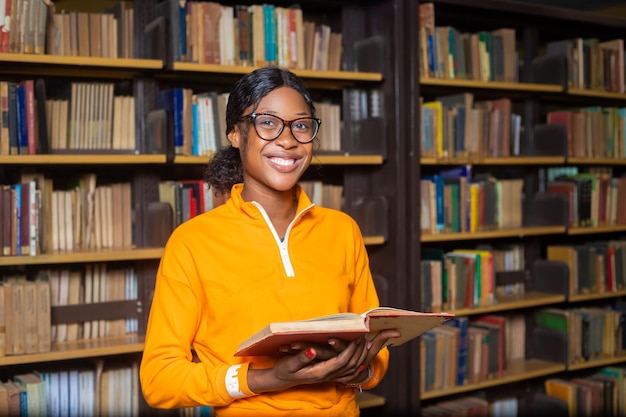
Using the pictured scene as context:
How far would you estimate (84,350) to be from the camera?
2.63 meters

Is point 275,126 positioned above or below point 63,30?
below

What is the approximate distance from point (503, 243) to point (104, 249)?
2047 millimetres

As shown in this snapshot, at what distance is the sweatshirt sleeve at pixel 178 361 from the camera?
143 centimetres

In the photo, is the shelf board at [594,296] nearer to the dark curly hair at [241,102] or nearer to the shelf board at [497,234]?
the shelf board at [497,234]

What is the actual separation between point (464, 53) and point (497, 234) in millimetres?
836

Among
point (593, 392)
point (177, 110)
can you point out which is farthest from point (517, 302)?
point (177, 110)

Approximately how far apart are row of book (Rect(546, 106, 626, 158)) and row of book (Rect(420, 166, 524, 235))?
1.25 feet

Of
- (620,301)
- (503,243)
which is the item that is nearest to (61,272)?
(503,243)

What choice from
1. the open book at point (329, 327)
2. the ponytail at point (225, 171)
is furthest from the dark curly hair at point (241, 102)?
the open book at point (329, 327)

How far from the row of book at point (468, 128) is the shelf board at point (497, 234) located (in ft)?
1.13

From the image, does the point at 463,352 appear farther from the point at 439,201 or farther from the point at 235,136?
the point at 235,136

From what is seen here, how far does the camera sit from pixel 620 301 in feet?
13.8

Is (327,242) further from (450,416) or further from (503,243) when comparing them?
(503,243)

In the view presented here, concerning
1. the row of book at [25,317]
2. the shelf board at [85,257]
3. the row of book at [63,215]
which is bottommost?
the row of book at [25,317]
